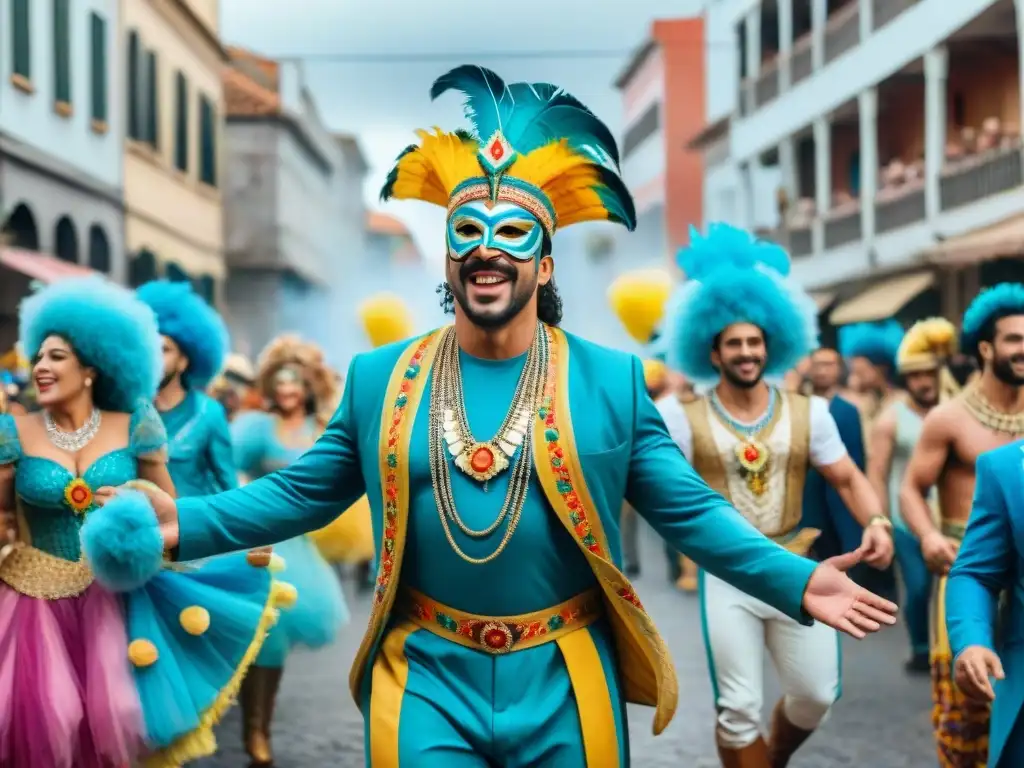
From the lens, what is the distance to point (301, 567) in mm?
8891

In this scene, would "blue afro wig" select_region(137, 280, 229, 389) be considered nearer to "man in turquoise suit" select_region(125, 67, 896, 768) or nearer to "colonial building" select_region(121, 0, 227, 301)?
"man in turquoise suit" select_region(125, 67, 896, 768)

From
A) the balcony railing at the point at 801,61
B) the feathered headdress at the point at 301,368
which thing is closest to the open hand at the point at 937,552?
the feathered headdress at the point at 301,368

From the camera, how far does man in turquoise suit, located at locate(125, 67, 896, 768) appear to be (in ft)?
13.6

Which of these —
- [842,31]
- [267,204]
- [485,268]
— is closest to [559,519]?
[485,268]

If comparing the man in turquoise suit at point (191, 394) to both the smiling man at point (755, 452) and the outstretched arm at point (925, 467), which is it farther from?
the outstretched arm at point (925, 467)

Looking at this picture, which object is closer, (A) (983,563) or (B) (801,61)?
(A) (983,563)

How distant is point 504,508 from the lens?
4.19 metres

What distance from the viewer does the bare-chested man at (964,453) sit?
21.3 feet

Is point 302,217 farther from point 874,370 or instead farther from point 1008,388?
point 1008,388

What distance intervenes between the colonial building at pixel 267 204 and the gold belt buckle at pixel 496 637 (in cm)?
4412

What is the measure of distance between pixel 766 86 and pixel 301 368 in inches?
1152

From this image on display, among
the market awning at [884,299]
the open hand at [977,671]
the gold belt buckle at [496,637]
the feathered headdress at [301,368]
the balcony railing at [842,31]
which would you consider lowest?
the open hand at [977,671]

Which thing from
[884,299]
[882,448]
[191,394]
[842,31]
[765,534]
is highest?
[842,31]

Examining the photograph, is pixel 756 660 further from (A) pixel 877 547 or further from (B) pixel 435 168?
(B) pixel 435 168
